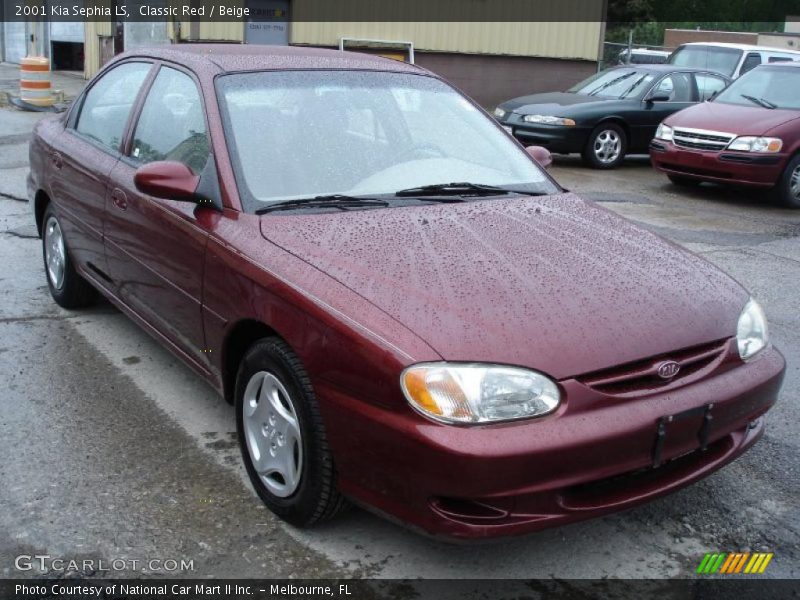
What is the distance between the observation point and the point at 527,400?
2.66m

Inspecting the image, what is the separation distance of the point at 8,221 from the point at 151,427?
4.44 meters

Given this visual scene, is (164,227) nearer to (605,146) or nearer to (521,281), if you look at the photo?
(521,281)

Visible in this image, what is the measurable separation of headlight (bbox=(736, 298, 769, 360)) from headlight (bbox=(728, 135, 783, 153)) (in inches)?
271

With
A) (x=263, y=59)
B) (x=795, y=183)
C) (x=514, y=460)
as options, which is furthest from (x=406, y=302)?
(x=795, y=183)

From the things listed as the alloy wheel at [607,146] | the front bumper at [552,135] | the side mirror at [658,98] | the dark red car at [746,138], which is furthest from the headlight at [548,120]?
the dark red car at [746,138]

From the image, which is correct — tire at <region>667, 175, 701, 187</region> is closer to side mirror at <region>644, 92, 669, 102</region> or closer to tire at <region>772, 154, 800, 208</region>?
tire at <region>772, 154, 800, 208</region>

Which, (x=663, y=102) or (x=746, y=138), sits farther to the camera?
(x=663, y=102)

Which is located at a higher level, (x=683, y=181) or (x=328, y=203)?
(x=328, y=203)

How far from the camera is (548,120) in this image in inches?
470

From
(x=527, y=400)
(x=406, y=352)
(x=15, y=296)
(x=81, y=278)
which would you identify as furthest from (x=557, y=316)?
(x=15, y=296)

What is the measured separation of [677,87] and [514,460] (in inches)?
453

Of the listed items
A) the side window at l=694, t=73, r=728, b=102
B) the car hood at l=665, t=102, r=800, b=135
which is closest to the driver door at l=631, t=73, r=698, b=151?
the side window at l=694, t=73, r=728, b=102

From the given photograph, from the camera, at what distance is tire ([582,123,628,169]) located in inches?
480

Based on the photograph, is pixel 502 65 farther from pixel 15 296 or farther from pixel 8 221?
pixel 15 296
